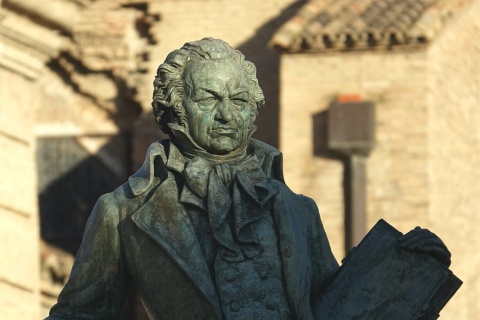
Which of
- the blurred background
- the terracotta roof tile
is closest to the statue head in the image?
the blurred background

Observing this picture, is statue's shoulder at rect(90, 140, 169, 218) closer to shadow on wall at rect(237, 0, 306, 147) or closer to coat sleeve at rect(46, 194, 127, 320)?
coat sleeve at rect(46, 194, 127, 320)

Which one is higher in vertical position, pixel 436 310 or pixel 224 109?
pixel 224 109

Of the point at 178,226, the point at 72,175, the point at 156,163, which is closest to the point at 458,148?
the point at 72,175

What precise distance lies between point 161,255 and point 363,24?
18.5 m

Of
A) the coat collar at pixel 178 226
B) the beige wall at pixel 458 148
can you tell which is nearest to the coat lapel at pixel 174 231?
the coat collar at pixel 178 226

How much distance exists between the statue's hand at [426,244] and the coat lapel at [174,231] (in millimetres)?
621

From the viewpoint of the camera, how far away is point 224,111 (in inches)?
300

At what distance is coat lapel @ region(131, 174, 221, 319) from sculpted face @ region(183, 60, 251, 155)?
186 millimetres

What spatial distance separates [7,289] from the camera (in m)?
19.4

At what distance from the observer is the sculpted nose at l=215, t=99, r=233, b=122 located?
759 centimetres

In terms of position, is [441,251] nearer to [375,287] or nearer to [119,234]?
[375,287]

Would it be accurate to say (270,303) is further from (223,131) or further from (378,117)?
(378,117)

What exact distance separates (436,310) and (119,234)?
100cm

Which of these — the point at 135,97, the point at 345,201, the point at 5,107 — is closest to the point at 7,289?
the point at 5,107
